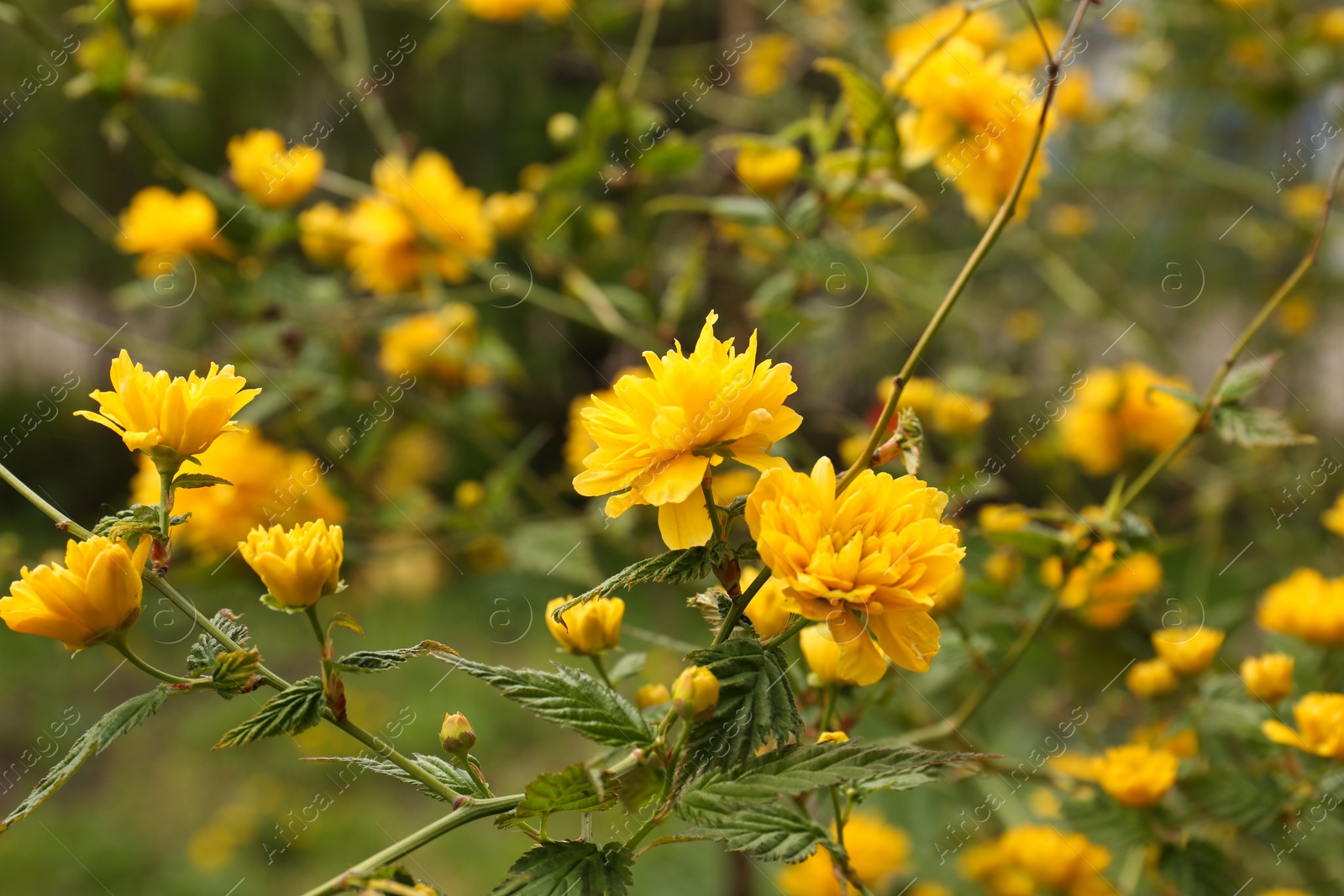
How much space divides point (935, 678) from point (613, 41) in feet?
7.10

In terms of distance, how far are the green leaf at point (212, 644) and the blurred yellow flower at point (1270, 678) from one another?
0.65 m

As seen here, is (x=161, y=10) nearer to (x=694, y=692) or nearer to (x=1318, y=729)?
(x=694, y=692)

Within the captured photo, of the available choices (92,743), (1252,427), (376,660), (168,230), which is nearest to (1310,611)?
(1252,427)

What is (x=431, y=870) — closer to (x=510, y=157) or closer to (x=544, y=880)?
(x=544, y=880)

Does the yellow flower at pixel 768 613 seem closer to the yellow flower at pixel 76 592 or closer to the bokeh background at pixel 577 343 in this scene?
the bokeh background at pixel 577 343

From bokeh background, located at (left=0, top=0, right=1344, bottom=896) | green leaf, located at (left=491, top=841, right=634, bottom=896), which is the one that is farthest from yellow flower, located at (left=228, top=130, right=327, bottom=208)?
green leaf, located at (left=491, top=841, right=634, bottom=896)

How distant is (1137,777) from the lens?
635mm

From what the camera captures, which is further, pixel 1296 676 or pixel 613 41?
pixel 613 41

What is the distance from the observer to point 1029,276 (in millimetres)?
2496

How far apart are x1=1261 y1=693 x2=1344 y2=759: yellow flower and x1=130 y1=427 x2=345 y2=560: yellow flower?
0.84 meters

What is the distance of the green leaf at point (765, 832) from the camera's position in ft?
1.23

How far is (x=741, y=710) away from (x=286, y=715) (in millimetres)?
185

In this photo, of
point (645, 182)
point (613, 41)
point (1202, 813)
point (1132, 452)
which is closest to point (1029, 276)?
point (613, 41)

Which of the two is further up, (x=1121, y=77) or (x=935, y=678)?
(x=935, y=678)
